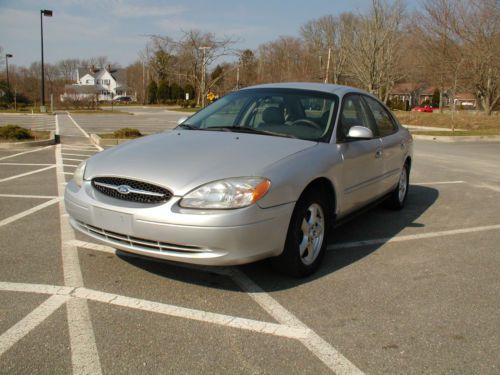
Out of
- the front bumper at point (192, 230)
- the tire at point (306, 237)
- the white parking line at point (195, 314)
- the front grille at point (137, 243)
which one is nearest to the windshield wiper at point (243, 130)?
the tire at point (306, 237)

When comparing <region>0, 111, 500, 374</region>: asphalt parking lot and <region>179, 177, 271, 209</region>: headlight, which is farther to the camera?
<region>179, 177, 271, 209</region>: headlight

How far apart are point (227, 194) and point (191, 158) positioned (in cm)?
50

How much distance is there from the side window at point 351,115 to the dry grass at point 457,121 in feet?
64.4

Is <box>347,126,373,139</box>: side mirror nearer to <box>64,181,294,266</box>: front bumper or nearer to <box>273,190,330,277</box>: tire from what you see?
<box>273,190,330,277</box>: tire

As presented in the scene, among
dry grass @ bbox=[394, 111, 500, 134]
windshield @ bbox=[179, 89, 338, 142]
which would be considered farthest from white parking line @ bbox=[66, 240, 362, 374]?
dry grass @ bbox=[394, 111, 500, 134]

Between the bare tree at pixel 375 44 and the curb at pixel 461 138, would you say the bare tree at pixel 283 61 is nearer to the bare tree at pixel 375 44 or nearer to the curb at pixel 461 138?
the bare tree at pixel 375 44

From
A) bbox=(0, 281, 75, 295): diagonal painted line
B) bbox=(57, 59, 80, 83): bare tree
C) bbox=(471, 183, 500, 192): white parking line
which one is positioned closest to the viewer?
bbox=(0, 281, 75, 295): diagonal painted line

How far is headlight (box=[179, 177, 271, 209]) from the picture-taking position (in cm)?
315

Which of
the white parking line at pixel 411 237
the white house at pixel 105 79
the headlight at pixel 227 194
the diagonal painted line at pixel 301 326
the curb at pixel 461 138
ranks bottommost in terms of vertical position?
the diagonal painted line at pixel 301 326

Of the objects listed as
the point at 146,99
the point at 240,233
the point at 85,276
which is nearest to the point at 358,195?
the point at 240,233

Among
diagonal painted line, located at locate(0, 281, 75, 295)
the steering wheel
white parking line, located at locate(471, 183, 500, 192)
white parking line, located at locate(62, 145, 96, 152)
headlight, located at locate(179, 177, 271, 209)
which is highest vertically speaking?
the steering wheel

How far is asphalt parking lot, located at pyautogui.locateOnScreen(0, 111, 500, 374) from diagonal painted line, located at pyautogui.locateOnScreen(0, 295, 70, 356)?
0.03 ft

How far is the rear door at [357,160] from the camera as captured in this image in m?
4.31

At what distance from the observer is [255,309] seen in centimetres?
324
